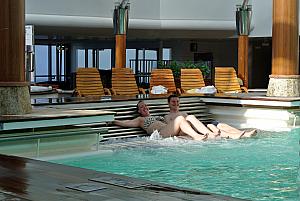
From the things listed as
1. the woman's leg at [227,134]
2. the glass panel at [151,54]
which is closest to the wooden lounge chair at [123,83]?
the woman's leg at [227,134]

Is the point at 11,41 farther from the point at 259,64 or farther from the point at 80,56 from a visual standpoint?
the point at 80,56

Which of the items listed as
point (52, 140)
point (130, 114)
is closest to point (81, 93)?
point (130, 114)

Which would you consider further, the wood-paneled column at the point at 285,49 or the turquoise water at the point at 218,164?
the wood-paneled column at the point at 285,49

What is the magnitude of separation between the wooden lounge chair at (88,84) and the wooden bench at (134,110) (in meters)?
1.86

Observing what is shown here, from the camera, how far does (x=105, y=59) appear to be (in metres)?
23.6

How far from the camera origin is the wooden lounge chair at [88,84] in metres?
10.9

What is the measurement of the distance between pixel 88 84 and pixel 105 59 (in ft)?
41.6

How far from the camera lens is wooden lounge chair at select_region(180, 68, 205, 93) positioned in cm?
1227

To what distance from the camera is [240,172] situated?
6.02m

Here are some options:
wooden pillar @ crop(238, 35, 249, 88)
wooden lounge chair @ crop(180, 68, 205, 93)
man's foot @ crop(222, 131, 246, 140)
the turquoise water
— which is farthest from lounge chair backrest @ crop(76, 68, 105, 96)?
wooden pillar @ crop(238, 35, 249, 88)

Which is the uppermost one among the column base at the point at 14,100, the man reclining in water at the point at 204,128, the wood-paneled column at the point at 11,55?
the wood-paneled column at the point at 11,55

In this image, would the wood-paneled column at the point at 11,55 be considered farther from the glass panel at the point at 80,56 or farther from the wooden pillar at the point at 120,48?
the glass panel at the point at 80,56

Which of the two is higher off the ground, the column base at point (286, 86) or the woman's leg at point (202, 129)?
the column base at point (286, 86)

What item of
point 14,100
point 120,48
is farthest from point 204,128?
point 120,48
